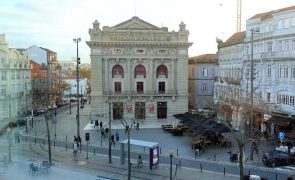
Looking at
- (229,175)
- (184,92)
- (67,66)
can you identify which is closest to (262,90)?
(184,92)

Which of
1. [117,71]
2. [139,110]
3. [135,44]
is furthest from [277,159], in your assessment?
[117,71]

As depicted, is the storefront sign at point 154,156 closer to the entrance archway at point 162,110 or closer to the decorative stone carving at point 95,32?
the entrance archway at point 162,110

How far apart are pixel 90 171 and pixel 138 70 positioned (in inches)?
1196

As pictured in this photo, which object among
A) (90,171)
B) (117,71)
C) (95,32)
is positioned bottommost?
(90,171)

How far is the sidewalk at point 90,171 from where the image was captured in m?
20.2

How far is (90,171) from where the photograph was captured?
81.5ft

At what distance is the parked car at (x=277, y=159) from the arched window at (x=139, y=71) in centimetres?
2920

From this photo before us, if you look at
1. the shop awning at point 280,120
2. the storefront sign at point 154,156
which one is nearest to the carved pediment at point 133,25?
the shop awning at point 280,120

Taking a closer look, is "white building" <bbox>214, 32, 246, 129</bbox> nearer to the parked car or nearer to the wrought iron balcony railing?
the wrought iron balcony railing

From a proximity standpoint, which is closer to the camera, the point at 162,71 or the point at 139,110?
the point at 139,110

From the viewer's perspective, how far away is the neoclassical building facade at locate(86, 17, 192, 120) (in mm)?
52375

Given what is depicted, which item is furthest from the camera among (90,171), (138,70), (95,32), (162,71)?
(162,71)

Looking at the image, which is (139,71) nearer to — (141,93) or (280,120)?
(141,93)

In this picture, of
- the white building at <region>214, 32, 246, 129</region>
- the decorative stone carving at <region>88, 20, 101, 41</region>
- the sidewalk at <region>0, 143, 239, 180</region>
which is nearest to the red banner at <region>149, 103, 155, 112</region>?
the white building at <region>214, 32, 246, 129</region>
